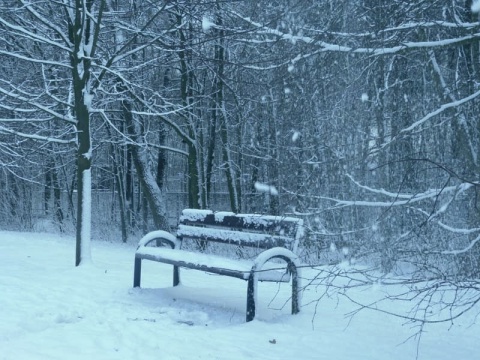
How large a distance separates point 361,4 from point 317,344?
97.5 inches

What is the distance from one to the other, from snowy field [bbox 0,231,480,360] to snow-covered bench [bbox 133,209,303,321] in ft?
0.97

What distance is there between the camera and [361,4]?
397cm

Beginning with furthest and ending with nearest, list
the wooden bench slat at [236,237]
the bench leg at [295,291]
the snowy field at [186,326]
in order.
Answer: the wooden bench slat at [236,237]
the bench leg at [295,291]
the snowy field at [186,326]

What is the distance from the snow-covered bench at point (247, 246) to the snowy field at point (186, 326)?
0.97 ft

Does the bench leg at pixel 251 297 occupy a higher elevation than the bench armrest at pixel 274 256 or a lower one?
lower

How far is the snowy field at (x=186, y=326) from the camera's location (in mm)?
4230

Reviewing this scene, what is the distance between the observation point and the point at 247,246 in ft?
20.3

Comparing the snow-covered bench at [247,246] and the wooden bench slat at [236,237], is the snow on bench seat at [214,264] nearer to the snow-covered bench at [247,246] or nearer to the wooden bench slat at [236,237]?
the snow-covered bench at [247,246]

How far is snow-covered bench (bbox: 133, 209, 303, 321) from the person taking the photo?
5141 mm

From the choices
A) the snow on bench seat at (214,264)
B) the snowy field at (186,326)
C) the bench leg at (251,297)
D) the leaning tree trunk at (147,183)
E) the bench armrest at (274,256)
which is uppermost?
the leaning tree trunk at (147,183)

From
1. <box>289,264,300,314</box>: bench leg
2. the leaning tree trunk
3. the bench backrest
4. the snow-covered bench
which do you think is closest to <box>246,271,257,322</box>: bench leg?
the snow-covered bench

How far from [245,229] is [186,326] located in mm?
1374

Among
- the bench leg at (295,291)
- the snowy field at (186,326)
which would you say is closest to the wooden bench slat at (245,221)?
the bench leg at (295,291)

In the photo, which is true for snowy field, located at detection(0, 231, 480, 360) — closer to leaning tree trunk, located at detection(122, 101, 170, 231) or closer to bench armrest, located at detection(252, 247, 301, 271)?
bench armrest, located at detection(252, 247, 301, 271)
